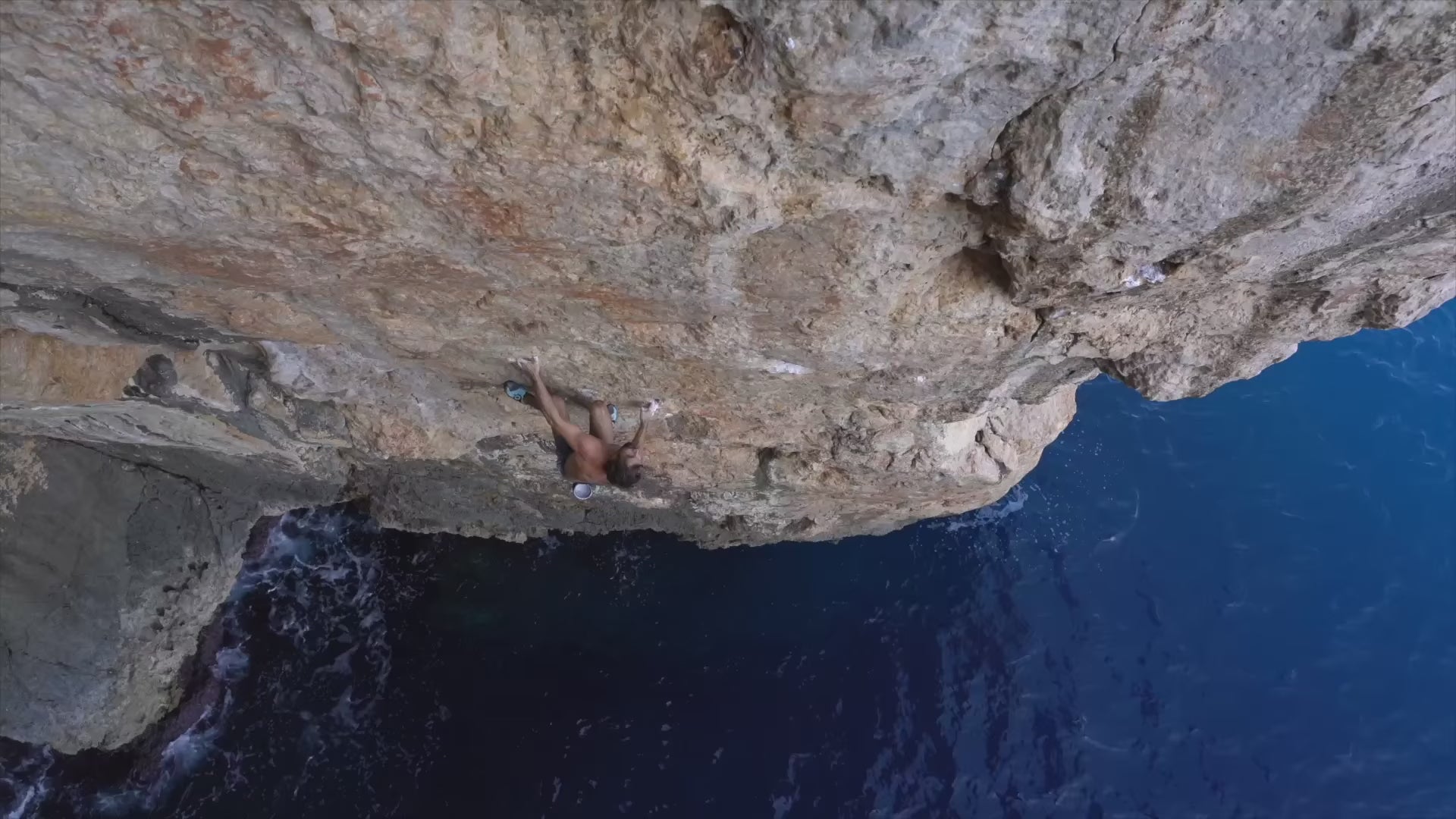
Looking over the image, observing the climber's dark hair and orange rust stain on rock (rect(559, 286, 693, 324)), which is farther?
the climber's dark hair

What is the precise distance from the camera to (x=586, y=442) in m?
7.40

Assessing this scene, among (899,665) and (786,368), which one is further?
(899,665)

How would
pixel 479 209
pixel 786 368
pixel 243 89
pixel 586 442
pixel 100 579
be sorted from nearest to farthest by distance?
pixel 243 89 < pixel 479 209 < pixel 786 368 < pixel 586 442 < pixel 100 579

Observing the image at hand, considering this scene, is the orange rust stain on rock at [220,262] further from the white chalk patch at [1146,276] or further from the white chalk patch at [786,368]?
the white chalk patch at [1146,276]

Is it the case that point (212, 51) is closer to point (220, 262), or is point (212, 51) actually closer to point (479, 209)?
point (479, 209)

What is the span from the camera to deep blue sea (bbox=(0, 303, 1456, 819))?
10703 millimetres

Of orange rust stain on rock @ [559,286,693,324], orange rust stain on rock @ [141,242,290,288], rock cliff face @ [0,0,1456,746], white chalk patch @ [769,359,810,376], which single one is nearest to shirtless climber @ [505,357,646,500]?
rock cliff face @ [0,0,1456,746]

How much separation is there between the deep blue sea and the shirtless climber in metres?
4.72

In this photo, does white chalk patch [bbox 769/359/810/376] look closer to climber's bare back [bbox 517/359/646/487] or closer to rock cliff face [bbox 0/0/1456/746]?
rock cliff face [bbox 0/0/1456/746]

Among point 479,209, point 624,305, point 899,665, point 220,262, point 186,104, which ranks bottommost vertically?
point 186,104

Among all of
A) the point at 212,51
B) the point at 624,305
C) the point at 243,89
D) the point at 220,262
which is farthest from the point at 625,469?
the point at 212,51

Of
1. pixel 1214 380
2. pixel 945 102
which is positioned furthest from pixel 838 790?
pixel 945 102

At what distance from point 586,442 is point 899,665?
710 cm

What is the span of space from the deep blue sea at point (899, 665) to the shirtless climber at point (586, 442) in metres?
4.72
